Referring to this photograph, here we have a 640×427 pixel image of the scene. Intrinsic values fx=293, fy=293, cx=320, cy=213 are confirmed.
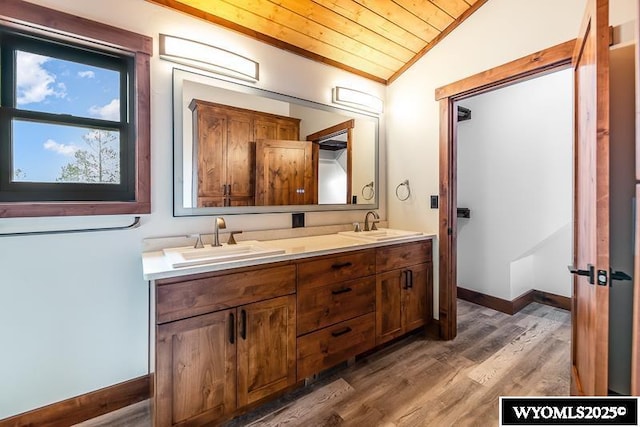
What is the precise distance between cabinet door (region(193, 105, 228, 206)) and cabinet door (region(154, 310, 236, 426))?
32.1 inches

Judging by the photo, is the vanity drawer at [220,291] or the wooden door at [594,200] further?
the vanity drawer at [220,291]

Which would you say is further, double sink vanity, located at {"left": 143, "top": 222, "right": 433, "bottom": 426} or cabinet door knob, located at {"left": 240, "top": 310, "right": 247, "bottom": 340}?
cabinet door knob, located at {"left": 240, "top": 310, "right": 247, "bottom": 340}

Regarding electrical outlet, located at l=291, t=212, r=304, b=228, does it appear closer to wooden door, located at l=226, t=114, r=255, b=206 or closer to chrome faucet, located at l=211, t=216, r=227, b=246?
wooden door, located at l=226, t=114, r=255, b=206

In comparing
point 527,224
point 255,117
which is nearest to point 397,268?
point 255,117

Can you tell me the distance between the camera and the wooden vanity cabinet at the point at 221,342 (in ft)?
4.31

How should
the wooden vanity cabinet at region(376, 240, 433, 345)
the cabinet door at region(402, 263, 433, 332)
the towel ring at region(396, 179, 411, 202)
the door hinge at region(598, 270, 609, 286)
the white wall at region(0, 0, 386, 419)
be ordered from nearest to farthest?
the door hinge at region(598, 270, 609, 286) < the white wall at region(0, 0, 386, 419) < the wooden vanity cabinet at region(376, 240, 433, 345) < the cabinet door at region(402, 263, 433, 332) < the towel ring at region(396, 179, 411, 202)

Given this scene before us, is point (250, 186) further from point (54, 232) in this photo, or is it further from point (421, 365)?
point (421, 365)

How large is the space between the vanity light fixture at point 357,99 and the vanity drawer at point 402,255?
130 centimetres

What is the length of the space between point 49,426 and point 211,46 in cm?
227

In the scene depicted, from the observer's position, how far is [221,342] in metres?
1.44

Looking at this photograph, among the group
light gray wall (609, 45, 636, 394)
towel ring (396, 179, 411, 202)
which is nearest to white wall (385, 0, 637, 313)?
towel ring (396, 179, 411, 202)

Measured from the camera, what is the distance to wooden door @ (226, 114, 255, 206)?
6.57ft

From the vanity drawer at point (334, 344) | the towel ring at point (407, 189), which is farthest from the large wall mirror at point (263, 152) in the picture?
the vanity drawer at point (334, 344)

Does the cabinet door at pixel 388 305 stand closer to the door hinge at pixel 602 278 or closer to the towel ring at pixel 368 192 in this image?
the towel ring at pixel 368 192
